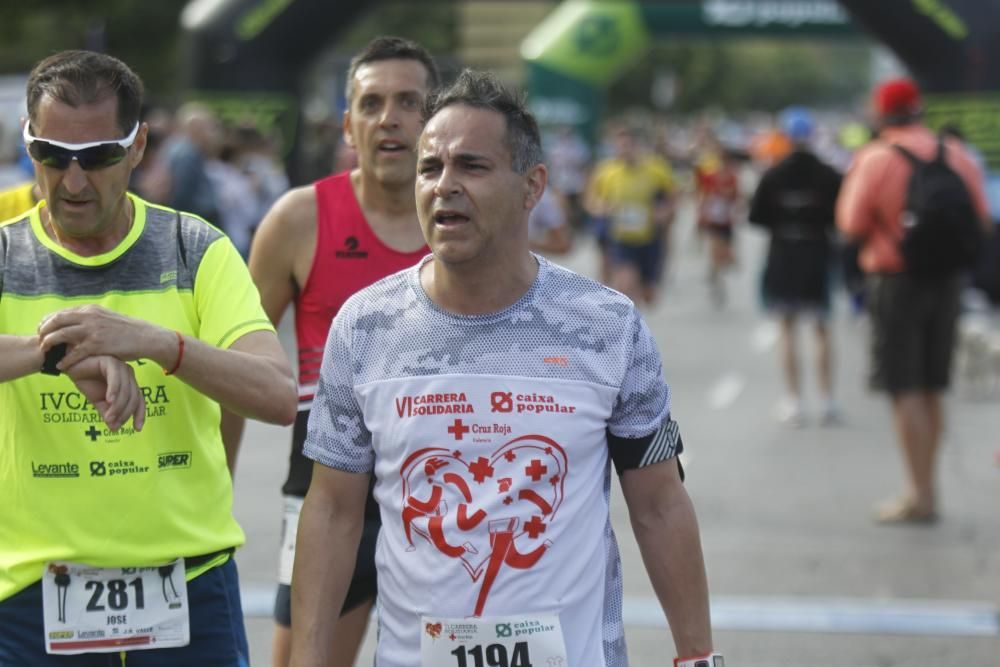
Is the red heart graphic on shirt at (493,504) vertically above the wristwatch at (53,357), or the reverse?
the wristwatch at (53,357)

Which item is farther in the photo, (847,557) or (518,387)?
(847,557)

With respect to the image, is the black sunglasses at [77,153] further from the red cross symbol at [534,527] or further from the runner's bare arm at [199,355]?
the red cross symbol at [534,527]

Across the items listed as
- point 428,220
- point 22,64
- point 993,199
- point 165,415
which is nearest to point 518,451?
point 428,220

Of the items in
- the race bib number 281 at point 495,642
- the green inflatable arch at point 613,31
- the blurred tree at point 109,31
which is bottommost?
the race bib number 281 at point 495,642

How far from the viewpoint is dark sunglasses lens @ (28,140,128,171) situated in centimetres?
325

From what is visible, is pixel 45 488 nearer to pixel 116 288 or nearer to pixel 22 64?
pixel 116 288

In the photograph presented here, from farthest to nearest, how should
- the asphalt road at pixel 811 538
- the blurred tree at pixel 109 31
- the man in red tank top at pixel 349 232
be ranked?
the blurred tree at pixel 109 31 → the asphalt road at pixel 811 538 → the man in red tank top at pixel 349 232

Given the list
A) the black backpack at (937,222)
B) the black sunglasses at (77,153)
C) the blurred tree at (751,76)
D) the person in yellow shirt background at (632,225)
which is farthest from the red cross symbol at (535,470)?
the blurred tree at (751,76)

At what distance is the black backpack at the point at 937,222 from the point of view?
845cm

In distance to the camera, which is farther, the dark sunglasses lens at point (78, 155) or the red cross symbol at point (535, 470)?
the dark sunglasses lens at point (78, 155)

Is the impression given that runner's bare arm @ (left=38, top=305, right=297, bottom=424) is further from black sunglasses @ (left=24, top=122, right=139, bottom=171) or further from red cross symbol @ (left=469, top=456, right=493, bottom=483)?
red cross symbol @ (left=469, top=456, right=493, bottom=483)

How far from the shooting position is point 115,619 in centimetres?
338

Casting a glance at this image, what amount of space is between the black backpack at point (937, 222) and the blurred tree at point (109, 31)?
31489mm

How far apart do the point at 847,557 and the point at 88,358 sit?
17.8 feet
